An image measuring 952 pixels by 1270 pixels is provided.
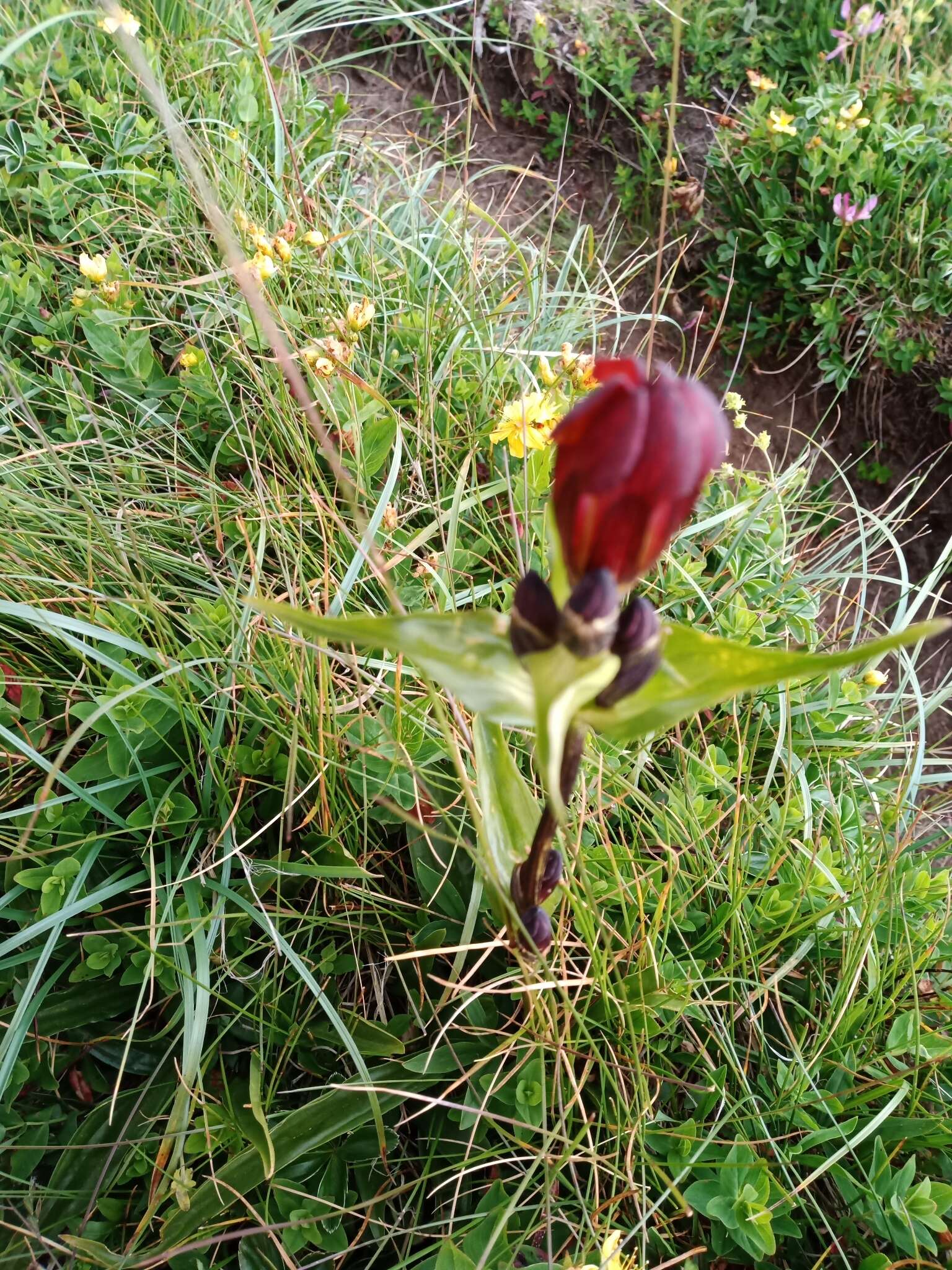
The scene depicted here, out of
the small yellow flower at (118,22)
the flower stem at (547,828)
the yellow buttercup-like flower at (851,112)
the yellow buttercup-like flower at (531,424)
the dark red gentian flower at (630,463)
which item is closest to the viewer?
the dark red gentian flower at (630,463)

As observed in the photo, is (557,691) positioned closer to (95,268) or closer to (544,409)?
(544,409)

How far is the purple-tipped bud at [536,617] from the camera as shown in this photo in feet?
1.88

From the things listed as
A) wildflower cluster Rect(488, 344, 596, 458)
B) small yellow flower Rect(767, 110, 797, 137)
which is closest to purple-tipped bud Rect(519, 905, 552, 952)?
wildflower cluster Rect(488, 344, 596, 458)

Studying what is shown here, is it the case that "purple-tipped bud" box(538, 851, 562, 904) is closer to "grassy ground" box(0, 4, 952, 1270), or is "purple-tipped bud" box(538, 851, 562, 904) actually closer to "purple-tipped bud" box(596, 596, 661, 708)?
"grassy ground" box(0, 4, 952, 1270)

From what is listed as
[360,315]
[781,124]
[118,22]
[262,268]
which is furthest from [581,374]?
[781,124]

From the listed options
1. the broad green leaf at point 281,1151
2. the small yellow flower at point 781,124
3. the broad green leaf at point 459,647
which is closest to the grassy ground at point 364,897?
the broad green leaf at point 281,1151

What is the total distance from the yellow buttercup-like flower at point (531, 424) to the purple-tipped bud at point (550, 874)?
71cm

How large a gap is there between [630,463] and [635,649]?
0.46ft

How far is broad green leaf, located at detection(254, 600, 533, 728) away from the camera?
0.58 metres

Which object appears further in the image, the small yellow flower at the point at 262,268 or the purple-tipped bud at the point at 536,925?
the small yellow flower at the point at 262,268

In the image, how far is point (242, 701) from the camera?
3.93 ft


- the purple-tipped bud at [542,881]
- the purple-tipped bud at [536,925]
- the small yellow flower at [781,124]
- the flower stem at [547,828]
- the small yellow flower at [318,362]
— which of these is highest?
the small yellow flower at [781,124]

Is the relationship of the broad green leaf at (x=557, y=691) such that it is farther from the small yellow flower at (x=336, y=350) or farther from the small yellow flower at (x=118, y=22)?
the small yellow flower at (x=336, y=350)

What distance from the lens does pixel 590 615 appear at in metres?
0.56
